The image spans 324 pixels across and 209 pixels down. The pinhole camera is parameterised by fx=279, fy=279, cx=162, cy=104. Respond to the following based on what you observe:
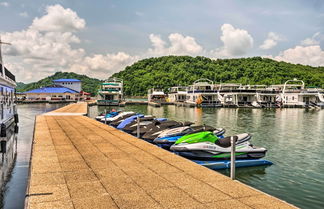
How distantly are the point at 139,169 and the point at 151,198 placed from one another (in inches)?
99.0

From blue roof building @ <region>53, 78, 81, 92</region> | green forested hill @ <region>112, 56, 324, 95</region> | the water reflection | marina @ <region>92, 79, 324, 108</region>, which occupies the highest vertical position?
green forested hill @ <region>112, 56, 324, 95</region>

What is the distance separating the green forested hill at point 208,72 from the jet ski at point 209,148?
127 meters

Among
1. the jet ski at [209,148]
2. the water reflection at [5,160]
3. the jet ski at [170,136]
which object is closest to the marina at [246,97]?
the water reflection at [5,160]

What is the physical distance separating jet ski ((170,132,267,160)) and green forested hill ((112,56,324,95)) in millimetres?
127312

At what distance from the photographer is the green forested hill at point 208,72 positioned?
138 m

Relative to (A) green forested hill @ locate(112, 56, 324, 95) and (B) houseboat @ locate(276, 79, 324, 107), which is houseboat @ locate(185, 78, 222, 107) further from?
(A) green forested hill @ locate(112, 56, 324, 95)

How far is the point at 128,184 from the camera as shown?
23.8 feet

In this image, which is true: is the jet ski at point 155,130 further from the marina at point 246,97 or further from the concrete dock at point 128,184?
the marina at point 246,97

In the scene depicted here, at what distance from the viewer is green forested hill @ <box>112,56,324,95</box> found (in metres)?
138

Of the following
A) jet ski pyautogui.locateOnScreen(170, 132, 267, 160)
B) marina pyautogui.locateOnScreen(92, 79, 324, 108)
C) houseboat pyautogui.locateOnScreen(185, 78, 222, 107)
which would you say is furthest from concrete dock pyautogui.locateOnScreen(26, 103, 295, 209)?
houseboat pyautogui.locateOnScreen(185, 78, 222, 107)

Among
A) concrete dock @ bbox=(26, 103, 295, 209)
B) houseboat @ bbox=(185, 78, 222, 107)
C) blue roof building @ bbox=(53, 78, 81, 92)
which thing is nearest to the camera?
concrete dock @ bbox=(26, 103, 295, 209)

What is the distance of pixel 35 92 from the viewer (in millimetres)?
104500

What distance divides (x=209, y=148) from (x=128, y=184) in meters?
6.79

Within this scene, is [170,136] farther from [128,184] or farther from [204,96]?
[204,96]
